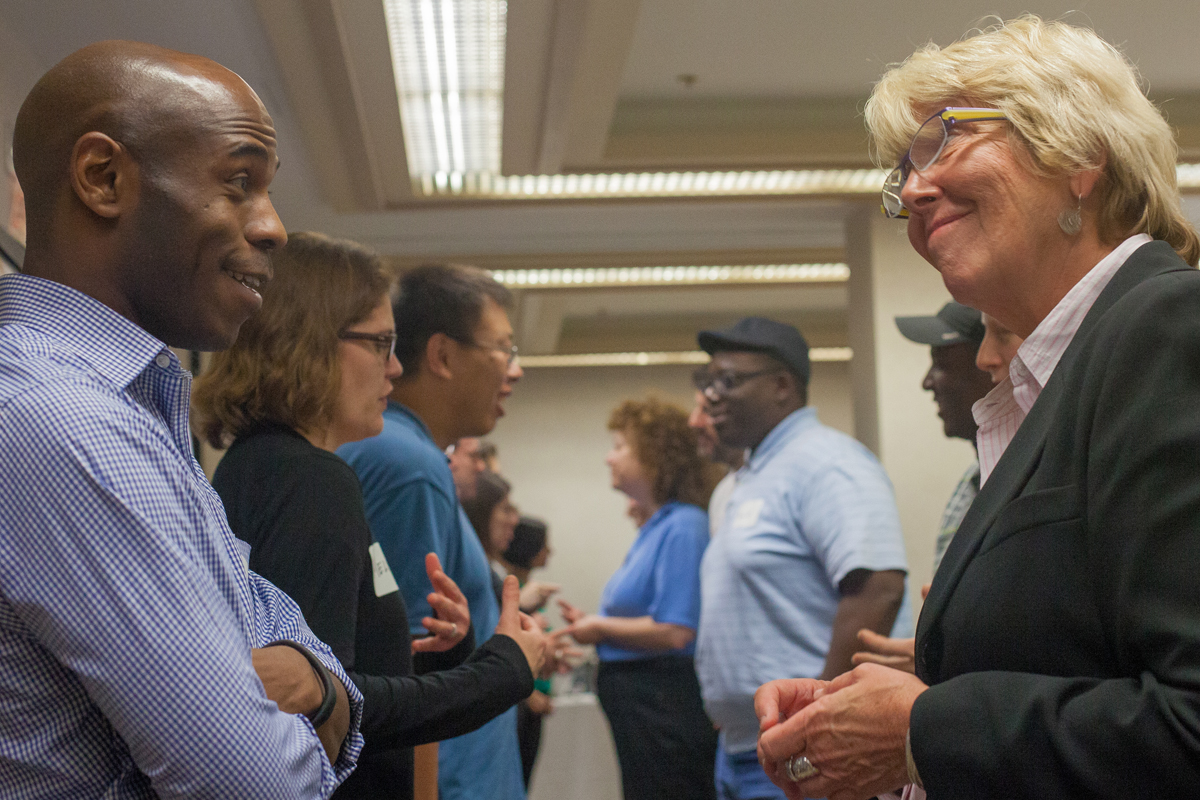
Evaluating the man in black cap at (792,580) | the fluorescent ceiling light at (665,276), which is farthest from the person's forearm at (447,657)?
the fluorescent ceiling light at (665,276)

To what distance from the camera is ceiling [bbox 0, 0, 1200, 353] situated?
3271mm

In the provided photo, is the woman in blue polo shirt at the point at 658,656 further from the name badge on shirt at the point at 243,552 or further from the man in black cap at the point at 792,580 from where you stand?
the name badge on shirt at the point at 243,552

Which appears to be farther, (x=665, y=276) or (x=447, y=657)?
(x=665, y=276)

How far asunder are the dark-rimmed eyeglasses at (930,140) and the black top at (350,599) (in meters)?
0.93

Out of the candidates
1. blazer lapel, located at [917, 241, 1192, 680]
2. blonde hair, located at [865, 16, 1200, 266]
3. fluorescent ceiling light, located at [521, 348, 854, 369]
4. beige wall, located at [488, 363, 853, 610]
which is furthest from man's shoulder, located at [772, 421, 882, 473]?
beige wall, located at [488, 363, 853, 610]

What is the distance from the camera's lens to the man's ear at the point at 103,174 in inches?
38.8

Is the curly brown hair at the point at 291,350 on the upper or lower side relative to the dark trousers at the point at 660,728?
upper

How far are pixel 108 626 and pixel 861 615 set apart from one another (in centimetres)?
244

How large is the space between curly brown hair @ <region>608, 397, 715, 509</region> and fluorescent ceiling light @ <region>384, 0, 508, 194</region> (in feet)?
4.68

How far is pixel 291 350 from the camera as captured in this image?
1.79 metres

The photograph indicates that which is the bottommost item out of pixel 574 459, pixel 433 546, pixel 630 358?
pixel 574 459

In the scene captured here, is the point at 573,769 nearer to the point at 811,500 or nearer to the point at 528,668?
the point at 811,500

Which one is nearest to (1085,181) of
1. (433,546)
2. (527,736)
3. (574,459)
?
(433,546)

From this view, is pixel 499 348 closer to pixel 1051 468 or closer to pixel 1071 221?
pixel 1071 221
